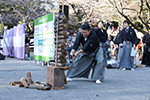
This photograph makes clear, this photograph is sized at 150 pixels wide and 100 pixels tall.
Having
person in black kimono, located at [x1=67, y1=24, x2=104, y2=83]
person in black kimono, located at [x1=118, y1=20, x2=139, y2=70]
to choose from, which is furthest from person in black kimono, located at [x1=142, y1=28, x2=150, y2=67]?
person in black kimono, located at [x1=67, y1=24, x2=104, y2=83]

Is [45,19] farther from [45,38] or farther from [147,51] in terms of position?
[147,51]

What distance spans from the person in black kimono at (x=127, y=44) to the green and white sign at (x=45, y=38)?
109 inches

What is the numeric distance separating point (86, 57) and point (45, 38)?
4.75 meters

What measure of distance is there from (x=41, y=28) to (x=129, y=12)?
42.5 feet

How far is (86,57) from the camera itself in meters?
6.93

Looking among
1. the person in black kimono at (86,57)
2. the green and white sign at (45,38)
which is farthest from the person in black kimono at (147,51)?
the person in black kimono at (86,57)

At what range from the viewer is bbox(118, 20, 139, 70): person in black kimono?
35.5ft

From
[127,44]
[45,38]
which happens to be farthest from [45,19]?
[127,44]

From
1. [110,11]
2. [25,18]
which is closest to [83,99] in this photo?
[110,11]

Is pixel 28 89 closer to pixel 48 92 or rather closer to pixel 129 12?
pixel 48 92

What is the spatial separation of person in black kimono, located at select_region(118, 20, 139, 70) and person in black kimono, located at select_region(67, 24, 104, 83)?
13.7 ft

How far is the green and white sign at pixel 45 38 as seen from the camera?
1057 cm

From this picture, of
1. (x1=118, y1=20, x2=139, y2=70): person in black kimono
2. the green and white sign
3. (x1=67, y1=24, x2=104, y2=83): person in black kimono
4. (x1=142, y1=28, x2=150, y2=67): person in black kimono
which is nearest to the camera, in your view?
(x1=67, y1=24, x2=104, y2=83): person in black kimono

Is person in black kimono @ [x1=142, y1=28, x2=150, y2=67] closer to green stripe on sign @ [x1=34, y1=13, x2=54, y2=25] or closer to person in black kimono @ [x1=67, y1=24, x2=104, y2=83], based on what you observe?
green stripe on sign @ [x1=34, y1=13, x2=54, y2=25]
